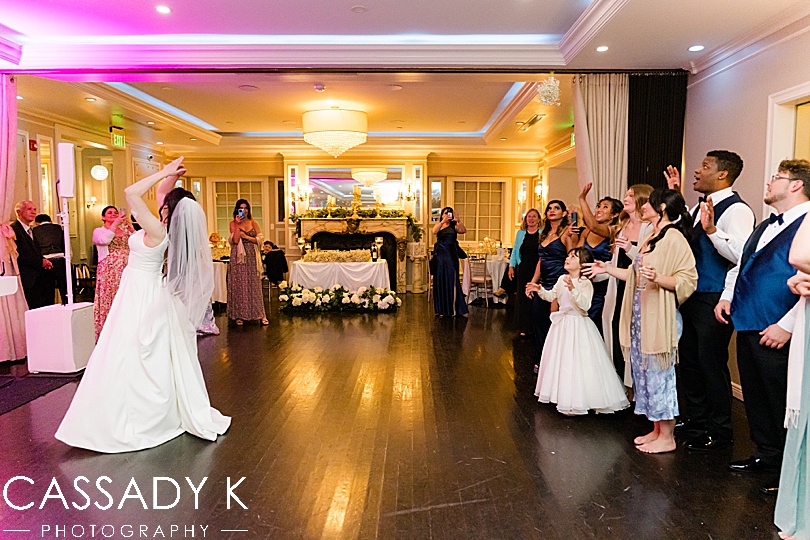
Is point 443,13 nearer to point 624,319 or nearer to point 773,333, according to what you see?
point 624,319

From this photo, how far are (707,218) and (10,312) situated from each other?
6.54 metres

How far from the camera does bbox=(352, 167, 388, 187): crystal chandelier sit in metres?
12.0

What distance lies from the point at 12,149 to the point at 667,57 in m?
6.79

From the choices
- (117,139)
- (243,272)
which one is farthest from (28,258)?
(117,139)

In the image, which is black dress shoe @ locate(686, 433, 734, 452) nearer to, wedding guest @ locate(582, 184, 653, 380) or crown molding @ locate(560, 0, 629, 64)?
wedding guest @ locate(582, 184, 653, 380)

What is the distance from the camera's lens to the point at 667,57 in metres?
5.14

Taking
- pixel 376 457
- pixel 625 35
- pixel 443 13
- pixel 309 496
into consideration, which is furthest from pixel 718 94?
pixel 309 496

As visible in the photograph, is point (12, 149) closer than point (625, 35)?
No

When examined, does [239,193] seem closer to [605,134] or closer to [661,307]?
[605,134]

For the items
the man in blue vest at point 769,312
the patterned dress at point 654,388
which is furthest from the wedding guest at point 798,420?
the patterned dress at point 654,388

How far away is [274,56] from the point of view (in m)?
5.52

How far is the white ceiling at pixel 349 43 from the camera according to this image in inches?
176

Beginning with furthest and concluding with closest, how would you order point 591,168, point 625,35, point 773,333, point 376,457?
1. point 591,168
2. point 625,35
3. point 376,457
4. point 773,333

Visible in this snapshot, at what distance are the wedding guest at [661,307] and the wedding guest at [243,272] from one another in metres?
5.54
